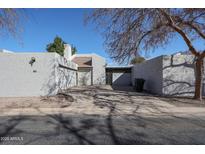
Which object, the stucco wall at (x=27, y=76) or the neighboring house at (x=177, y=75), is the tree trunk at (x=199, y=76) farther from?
the stucco wall at (x=27, y=76)

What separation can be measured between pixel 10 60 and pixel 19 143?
33.7ft

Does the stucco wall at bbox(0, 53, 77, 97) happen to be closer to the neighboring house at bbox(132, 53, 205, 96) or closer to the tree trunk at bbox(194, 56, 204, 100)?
the neighboring house at bbox(132, 53, 205, 96)

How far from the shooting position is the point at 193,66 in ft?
38.8

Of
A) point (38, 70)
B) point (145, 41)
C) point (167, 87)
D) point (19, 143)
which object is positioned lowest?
point (19, 143)

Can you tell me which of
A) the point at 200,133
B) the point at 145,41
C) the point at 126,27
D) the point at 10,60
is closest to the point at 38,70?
the point at 10,60

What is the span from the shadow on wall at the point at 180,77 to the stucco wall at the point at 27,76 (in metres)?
8.62

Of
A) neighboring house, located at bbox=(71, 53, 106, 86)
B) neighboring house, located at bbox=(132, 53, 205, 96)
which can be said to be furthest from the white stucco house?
neighboring house, located at bbox=(71, 53, 106, 86)

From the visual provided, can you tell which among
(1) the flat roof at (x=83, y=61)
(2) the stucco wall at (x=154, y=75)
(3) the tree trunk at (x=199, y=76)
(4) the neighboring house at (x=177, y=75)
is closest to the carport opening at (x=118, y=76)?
(1) the flat roof at (x=83, y=61)

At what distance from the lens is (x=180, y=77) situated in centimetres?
1198

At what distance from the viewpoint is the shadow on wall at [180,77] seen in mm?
11875

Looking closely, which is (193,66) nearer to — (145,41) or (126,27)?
(145,41)

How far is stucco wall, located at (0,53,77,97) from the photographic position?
12.6 meters

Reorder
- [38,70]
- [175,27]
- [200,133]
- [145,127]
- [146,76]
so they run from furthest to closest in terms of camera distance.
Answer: [146,76] < [38,70] < [175,27] < [145,127] < [200,133]

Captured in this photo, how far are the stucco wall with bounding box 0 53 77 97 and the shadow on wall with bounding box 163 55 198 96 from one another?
339 inches
